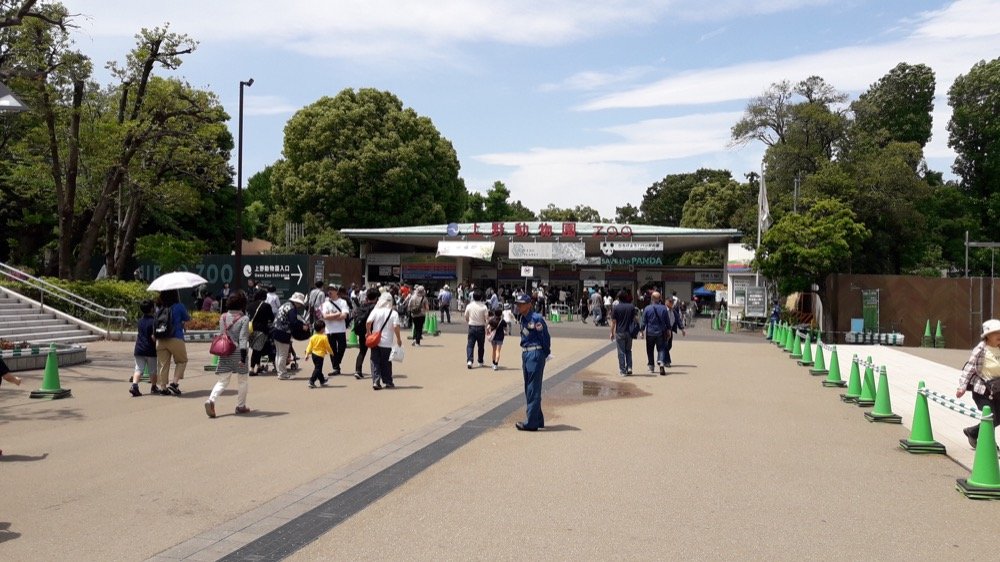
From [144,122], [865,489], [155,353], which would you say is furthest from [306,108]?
[865,489]

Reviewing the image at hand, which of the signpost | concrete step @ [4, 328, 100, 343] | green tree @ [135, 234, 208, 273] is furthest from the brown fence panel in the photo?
concrete step @ [4, 328, 100, 343]

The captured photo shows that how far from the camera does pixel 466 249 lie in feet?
148

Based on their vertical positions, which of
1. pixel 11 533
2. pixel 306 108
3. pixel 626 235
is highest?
pixel 306 108

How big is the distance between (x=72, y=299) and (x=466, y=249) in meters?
23.7

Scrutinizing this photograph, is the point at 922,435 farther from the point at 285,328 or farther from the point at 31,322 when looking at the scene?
the point at 31,322

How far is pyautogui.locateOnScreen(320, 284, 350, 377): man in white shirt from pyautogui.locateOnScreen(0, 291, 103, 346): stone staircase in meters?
8.22

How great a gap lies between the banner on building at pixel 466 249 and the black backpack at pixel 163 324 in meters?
32.7

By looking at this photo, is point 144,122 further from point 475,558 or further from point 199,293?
point 475,558

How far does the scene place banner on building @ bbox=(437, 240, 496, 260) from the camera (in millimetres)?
44875

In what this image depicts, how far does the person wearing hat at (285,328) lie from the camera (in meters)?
14.3

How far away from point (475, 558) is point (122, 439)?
17.6ft

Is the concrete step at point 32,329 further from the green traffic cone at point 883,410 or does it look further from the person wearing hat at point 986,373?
the person wearing hat at point 986,373

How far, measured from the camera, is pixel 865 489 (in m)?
7.40

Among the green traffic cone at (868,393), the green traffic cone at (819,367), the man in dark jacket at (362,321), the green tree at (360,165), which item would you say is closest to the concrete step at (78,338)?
the man in dark jacket at (362,321)
